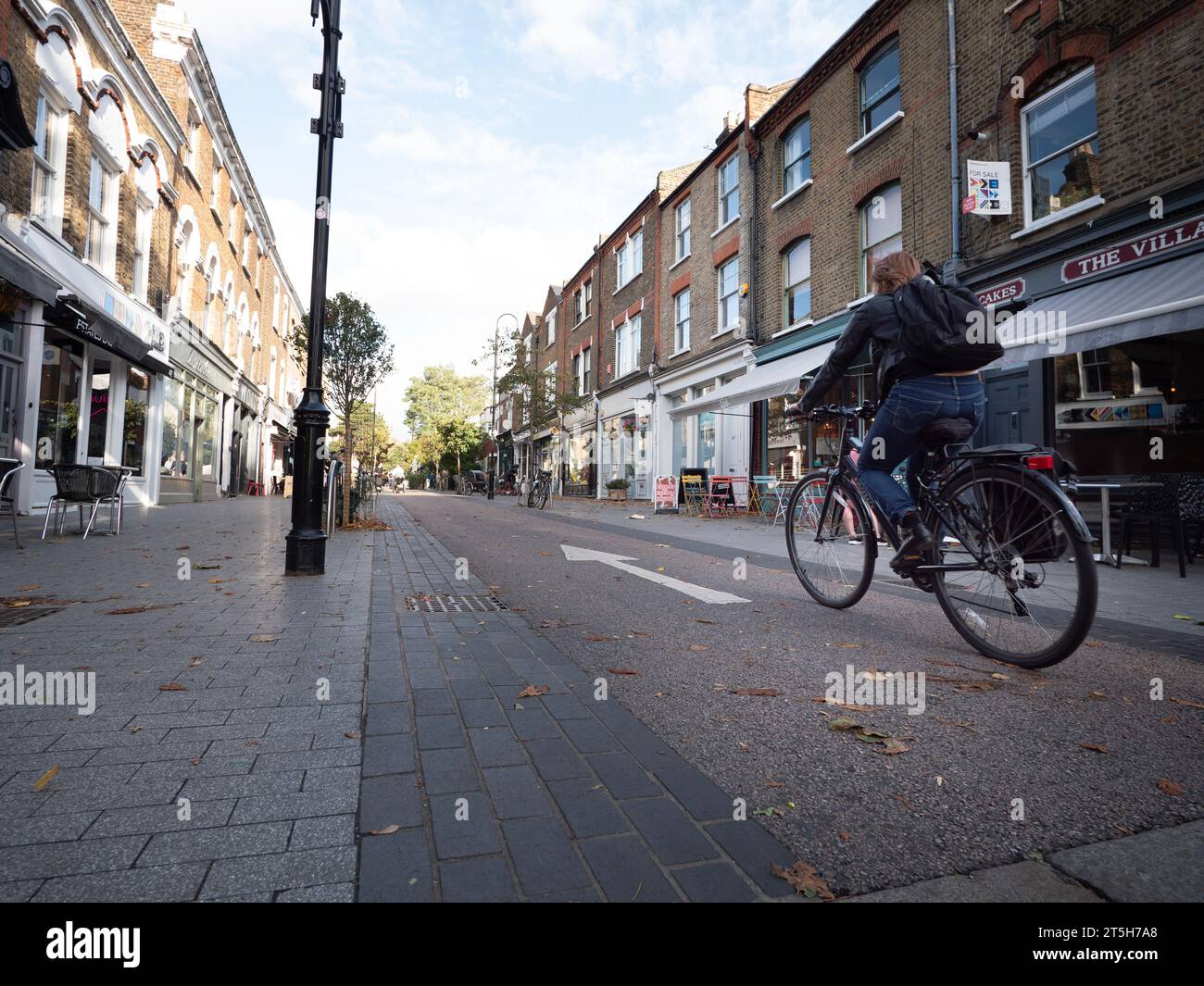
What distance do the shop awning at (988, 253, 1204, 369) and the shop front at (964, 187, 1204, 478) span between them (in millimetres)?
15

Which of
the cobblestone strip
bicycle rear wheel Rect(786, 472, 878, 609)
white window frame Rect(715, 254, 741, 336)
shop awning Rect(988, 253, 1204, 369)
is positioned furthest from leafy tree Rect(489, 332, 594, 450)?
the cobblestone strip

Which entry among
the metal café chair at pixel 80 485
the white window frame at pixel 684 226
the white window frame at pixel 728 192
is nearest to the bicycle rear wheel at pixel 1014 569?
the metal café chair at pixel 80 485

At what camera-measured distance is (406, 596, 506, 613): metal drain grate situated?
467 cm

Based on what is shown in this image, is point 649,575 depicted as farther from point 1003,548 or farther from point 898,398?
point 1003,548

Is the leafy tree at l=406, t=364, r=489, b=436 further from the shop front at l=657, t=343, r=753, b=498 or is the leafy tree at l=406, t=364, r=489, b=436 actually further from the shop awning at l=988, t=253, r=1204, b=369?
the shop awning at l=988, t=253, r=1204, b=369

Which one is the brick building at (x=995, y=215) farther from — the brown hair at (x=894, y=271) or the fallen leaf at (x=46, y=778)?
the fallen leaf at (x=46, y=778)

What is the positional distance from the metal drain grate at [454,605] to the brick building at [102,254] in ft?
21.5

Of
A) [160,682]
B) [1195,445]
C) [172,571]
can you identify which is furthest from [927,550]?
[1195,445]

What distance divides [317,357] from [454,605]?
9.07 ft

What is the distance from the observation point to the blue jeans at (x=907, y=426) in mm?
3494

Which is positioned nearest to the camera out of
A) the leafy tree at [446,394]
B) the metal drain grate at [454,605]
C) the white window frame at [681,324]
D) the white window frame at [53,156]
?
the metal drain grate at [454,605]

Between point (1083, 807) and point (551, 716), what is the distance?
1658 millimetres

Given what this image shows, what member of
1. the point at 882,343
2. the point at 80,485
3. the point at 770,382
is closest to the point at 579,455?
the point at 770,382
